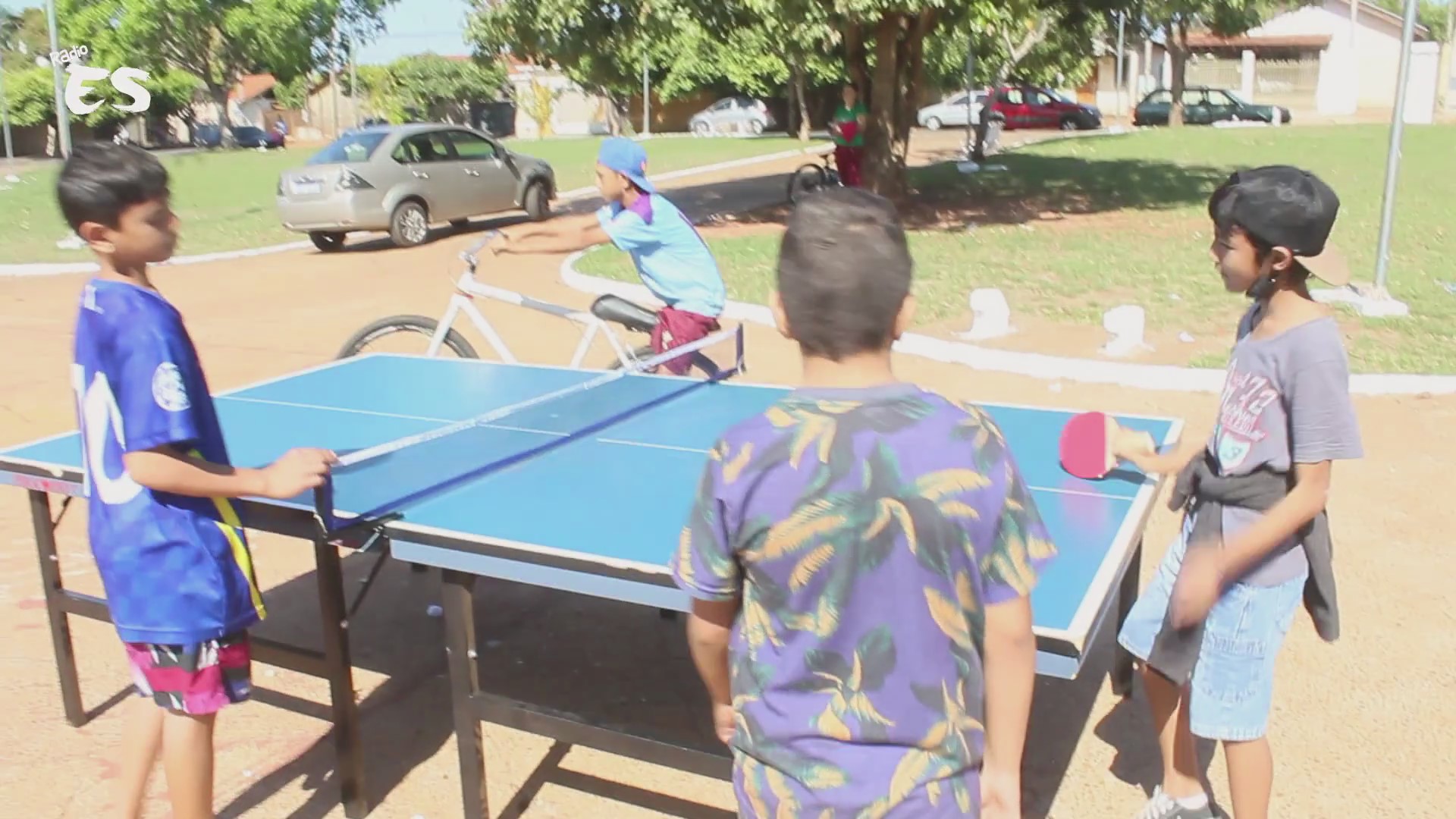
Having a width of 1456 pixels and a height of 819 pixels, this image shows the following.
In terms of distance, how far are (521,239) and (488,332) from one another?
2.00ft

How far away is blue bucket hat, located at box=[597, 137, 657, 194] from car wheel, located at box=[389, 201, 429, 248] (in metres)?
11.4

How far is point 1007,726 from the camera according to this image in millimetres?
1969

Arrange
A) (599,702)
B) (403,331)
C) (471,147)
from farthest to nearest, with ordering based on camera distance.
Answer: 1. (471,147)
2. (403,331)
3. (599,702)

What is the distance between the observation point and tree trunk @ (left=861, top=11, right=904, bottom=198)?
675 inches

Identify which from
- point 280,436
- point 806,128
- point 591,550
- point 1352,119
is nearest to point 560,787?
point 591,550

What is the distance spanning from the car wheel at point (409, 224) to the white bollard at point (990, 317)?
921 centimetres

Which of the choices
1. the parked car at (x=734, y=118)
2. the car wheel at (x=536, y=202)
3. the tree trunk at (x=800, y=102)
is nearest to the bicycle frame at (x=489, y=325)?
the car wheel at (x=536, y=202)

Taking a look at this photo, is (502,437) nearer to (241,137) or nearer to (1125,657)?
(1125,657)

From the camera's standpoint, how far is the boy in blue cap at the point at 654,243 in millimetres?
5777

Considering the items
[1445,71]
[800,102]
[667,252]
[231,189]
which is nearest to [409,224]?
[667,252]

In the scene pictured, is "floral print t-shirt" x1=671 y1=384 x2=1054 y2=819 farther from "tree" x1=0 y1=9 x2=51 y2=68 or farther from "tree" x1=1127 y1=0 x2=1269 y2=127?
"tree" x1=0 y1=9 x2=51 y2=68

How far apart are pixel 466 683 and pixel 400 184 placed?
14.3m

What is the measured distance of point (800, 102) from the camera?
1560 inches

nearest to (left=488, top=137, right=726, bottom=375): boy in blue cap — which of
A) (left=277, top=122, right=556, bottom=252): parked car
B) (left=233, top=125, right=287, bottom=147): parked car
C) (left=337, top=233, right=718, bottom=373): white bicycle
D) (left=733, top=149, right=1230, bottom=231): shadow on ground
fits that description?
(left=337, top=233, right=718, bottom=373): white bicycle
